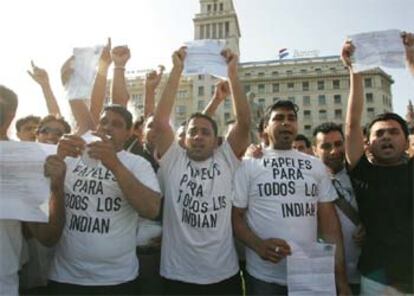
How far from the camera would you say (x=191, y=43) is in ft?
11.5

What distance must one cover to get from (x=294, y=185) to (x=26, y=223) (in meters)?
1.84

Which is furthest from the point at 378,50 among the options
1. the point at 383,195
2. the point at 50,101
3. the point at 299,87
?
the point at 299,87

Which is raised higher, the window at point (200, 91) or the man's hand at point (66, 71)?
the window at point (200, 91)

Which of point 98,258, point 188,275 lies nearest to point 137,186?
point 98,258

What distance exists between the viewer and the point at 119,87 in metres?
3.92

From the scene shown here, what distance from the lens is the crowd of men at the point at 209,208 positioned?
278cm

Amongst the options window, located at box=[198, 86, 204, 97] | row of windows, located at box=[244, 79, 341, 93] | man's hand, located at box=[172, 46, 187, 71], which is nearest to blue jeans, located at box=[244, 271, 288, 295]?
man's hand, located at box=[172, 46, 187, 71]

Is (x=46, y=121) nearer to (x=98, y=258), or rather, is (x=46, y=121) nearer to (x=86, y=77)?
(x=86, y=77)

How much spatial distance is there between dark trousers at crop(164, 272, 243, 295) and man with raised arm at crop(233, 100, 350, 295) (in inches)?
6.8

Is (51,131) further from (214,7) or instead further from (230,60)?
(214,7)

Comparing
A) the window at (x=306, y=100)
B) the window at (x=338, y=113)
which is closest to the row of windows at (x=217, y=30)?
the window at (x=306, y=100)

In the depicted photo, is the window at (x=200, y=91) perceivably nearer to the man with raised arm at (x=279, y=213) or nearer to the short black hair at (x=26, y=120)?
the short black hair at (x=26, y=120)

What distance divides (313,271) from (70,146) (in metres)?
1.80

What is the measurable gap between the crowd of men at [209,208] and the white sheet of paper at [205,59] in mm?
60
